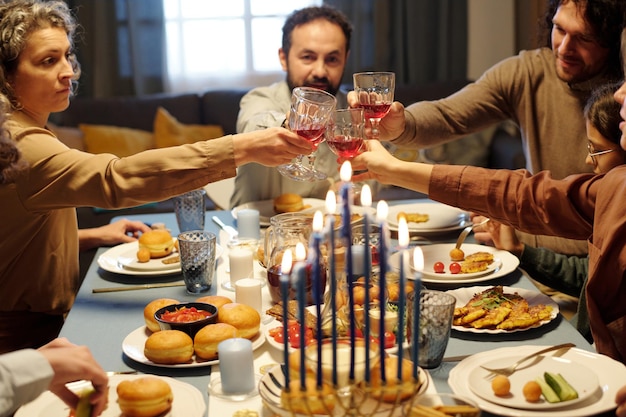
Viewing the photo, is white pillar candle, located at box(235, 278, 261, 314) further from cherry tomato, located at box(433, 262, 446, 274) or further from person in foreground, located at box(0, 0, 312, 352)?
cherry tomato, located at box(433, 262, 446, 274)

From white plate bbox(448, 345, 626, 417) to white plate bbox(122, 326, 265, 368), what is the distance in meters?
0.43

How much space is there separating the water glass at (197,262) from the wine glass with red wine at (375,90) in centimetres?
60

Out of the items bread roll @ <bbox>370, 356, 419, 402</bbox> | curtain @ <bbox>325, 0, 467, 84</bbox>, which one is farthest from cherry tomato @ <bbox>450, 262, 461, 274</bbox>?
curtain @ <bbox>325, 0, 467, 84</bbox>

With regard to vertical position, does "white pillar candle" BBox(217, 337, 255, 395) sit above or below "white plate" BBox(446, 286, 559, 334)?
above

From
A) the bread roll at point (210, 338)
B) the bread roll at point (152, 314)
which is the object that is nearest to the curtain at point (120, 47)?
the bread roll at point (152, 314)

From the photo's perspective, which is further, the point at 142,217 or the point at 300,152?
the point at 142,217

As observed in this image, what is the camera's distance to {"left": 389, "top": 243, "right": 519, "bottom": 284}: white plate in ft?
6.59

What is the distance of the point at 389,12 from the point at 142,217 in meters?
3.18

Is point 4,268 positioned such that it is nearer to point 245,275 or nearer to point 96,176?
point 96,176

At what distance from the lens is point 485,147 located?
5062 millimetres

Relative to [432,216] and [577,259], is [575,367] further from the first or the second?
[432,216]

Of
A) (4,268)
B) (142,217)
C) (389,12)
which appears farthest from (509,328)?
(389,12)

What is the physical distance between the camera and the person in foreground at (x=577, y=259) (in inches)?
88.1

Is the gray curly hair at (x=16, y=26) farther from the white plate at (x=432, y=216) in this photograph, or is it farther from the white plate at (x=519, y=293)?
the white plate at (x=519, y=293)
